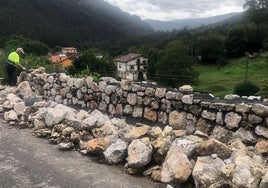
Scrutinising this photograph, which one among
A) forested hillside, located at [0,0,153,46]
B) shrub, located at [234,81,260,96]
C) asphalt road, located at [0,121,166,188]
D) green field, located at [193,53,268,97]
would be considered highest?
forested hillside, located at [0,0,153,46]

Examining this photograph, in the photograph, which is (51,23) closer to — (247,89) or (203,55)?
(203,55)

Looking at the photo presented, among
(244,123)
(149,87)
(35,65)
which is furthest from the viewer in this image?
(35,65)

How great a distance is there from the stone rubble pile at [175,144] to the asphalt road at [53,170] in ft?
0.66

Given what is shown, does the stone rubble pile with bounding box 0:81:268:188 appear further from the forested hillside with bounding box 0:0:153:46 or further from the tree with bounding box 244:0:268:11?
the forested hillside with bounding box 0:0:153:46

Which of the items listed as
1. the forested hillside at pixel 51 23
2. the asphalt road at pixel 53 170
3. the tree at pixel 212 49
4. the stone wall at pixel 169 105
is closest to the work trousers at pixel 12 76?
the stone wall at pixel 169 105

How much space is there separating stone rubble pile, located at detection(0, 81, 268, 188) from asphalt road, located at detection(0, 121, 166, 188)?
201 millimetres

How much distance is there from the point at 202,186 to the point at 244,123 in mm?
1721

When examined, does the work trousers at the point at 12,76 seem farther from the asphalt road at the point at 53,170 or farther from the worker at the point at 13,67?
the asphalt road at the point at 53,170

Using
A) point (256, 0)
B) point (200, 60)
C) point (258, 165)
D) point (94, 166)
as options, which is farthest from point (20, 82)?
point (256, 0)

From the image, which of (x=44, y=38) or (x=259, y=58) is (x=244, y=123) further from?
(x=44, y=38)

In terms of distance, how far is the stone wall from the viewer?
627cm

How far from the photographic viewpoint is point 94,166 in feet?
20.9

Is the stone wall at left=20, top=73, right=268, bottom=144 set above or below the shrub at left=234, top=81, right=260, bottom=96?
above

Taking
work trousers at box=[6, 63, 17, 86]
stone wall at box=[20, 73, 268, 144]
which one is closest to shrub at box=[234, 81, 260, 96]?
work trousers at box=[6, 63, 17, 86]
